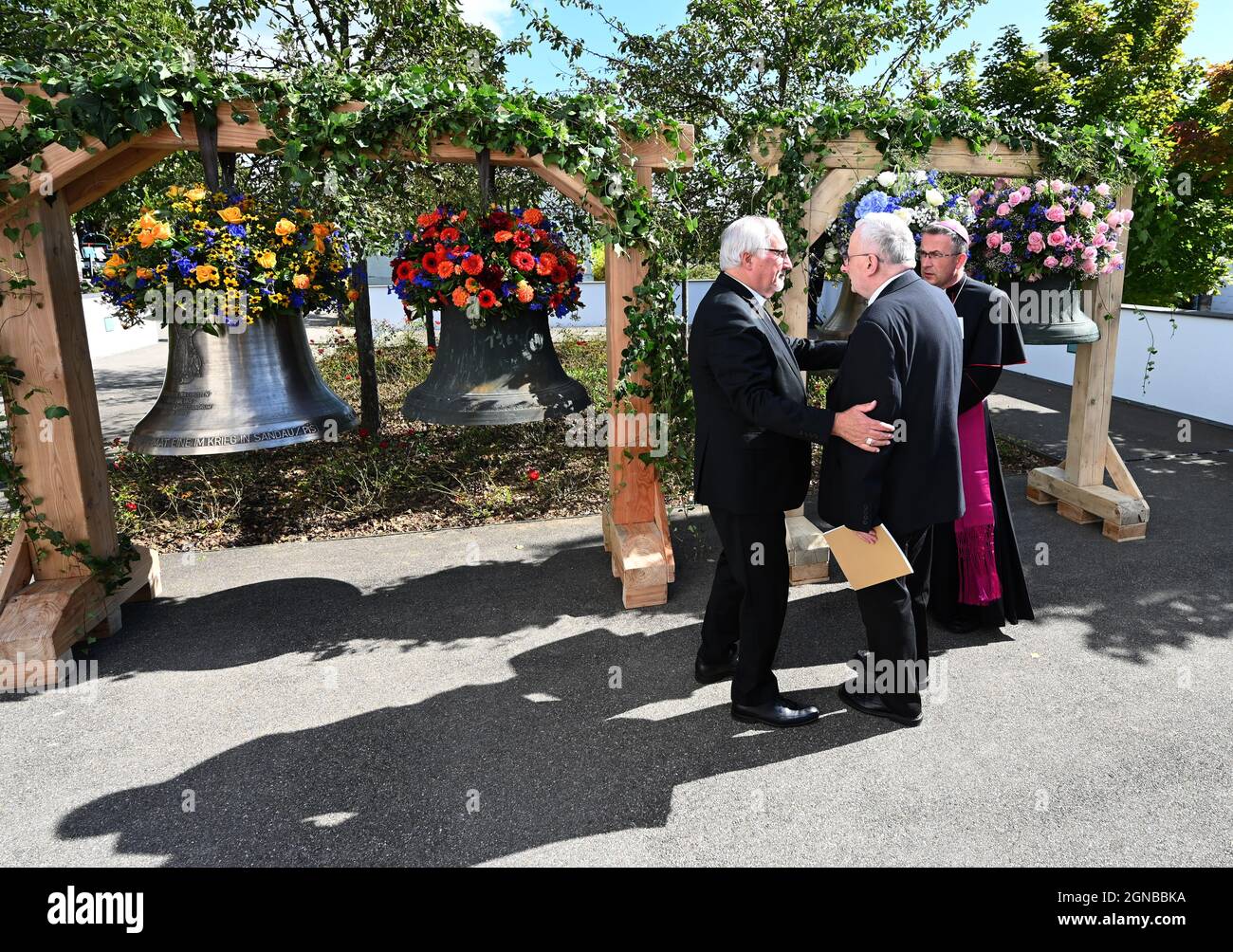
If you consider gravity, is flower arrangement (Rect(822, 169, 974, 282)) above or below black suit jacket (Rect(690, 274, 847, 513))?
above

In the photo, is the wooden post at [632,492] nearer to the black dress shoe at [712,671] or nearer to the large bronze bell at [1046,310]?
the black dress shoe at [712,671]

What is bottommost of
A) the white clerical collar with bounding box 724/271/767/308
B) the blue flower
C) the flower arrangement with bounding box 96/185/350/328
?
the white clerical collar with bounding box 724/271/767/308

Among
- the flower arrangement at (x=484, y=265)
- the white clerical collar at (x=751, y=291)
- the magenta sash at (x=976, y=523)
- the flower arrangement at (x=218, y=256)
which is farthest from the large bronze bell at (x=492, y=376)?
the magenta sash at (x=976, y=523)

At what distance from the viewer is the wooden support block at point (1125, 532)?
471 centimetres

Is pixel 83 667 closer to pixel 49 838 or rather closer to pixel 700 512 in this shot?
pixel 49 838

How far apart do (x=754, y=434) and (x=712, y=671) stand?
107 centimetres

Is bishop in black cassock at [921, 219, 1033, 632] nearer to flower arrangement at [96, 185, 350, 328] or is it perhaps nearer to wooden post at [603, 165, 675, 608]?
wooden post at [603, 165, 675, 608]

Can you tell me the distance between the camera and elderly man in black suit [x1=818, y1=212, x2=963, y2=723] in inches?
99.9

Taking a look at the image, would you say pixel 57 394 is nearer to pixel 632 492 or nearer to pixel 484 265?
pixel 484 265

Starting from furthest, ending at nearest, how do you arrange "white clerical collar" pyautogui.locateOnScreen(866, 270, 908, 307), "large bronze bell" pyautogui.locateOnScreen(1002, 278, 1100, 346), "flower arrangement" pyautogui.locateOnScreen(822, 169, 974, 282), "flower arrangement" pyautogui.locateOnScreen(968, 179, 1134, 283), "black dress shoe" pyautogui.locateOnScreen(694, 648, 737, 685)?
1. "large bronze bell" pyautogui.locateOnScreen(1002, 278, 1100, 346)
2. "flower arrangement" pyautogui.locateOnScreen(968, 179, 1134, 283)
3. "flower arrangement" pyautogui.locateOnScreen(822, 169, 974, 282)
4. "black dress shoe" pyautogui.locateOnScreen(694, 648, 737, 685)
5. "white clerical collar" pyautogui.locateOnScreen(866, 270, 908, 307)

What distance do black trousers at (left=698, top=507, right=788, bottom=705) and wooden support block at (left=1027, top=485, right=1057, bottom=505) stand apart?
3.31 m

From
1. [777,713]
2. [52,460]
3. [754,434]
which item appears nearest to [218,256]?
[52,460]

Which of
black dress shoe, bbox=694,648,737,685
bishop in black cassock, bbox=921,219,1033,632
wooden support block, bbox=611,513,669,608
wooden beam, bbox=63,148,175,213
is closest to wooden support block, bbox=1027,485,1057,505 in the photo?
bishop in black cassock, bbox=921,219,1033,632

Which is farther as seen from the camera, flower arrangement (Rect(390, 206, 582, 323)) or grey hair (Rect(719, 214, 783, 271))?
flower arrangement (Rect(390, 206, 582, 323))
